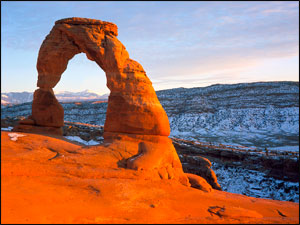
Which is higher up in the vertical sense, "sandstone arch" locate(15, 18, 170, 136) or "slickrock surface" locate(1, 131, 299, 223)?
"sandstone arch" locate(15, 18, 170, 136)

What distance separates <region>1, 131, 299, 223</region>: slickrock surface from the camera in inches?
198

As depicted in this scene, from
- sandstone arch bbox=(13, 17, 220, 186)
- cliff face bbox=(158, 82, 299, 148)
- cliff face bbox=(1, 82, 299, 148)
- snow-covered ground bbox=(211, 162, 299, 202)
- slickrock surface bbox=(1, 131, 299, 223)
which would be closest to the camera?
slickrock surface bbox=(1, 131, 299, 223)

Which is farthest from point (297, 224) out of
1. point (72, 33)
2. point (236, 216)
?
point (72, 33)

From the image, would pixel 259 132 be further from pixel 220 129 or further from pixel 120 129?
pixel 120 129

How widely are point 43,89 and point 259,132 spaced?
1723 inches

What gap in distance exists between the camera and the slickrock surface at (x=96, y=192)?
5.04 m

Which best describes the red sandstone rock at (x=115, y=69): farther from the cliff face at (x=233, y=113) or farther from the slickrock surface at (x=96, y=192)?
the cliff face at (x=233, y=113)

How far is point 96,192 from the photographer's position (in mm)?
6238

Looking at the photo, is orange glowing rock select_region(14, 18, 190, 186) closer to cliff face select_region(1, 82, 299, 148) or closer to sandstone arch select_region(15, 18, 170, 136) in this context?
sandstone arch select_region(15, 18, 170, 136)

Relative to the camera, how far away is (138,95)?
10102mm

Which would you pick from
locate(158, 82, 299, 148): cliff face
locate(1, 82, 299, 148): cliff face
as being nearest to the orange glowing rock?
locate(1, 82, 299, 148): cliff face

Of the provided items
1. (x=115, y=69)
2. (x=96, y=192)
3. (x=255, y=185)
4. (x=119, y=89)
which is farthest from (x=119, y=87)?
(x=255, y=185)

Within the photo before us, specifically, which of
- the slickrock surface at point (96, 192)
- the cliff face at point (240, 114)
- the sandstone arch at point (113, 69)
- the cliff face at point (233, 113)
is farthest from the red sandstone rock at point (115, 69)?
the cliff face at point (240, 114)

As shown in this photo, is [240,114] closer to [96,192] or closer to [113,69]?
[113,69]
